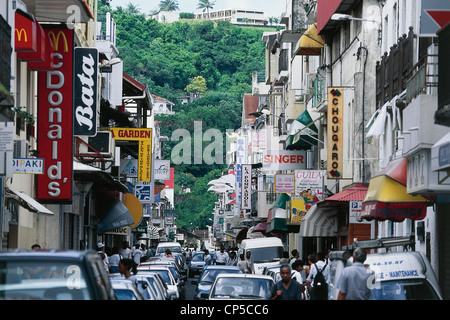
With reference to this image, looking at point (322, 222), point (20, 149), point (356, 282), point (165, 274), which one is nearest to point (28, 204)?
point (20, 149)

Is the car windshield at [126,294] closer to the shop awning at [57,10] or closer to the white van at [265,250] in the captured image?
the shop awning at [57,10]

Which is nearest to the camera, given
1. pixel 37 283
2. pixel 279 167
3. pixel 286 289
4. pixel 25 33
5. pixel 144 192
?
pixel 37 283

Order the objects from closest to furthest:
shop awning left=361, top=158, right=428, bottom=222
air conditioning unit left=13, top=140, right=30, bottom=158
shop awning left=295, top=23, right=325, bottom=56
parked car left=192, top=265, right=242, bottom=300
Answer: shop awning left=361, top=158, right=428, bottom=222 → air conditioning unit left=13, top=140, right=30, bottom=158 → parked car left=192, top=265, right=242, bottom=300 → shop awning left=295, top=23, right=325, bottom=56

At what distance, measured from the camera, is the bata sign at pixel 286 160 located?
51.0 meters

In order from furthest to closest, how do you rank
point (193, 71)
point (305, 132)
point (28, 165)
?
1. point (193, 71)
2. point (305, 132)
3. point (28, 165)

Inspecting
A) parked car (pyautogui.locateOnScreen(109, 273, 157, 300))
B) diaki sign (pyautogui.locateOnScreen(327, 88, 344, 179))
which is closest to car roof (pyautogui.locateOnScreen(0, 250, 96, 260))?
parked car (pyautogui.locateOnScreen(109, 273, 157, 300))

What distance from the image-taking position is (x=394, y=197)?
20516mm

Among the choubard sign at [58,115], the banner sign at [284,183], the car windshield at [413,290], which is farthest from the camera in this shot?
the banner sign at [284,183]

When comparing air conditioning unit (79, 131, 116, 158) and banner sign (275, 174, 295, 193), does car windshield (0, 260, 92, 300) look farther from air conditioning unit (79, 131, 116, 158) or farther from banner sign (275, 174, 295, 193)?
banner sign (275, 174, 295, 193)

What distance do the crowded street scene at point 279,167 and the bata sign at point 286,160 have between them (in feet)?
0.26

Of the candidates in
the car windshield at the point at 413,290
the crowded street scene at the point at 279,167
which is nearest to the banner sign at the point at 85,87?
the crowded street scene at the point at 279,167

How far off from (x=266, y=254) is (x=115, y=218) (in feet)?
20.6

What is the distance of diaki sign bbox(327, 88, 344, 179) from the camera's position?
33719mm

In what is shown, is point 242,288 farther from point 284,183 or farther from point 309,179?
point 284,183
